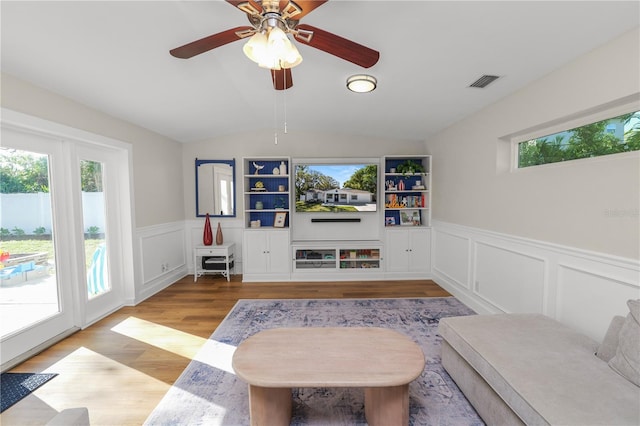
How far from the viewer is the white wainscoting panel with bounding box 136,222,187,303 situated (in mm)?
3629

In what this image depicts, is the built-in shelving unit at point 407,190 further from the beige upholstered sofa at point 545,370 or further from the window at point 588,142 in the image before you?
the beige upholstered sofa at point 545,370

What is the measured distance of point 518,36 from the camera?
1836 millimetres

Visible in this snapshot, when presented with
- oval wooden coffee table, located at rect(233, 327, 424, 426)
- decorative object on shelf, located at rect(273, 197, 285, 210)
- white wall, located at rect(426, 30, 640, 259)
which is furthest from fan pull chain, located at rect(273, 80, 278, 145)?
oval wooden coffee table, located at rect(233, 327, 424, 426)

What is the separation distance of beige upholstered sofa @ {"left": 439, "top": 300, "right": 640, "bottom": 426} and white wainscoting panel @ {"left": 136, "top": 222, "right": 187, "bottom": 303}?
147 inches

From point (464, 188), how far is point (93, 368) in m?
4.22

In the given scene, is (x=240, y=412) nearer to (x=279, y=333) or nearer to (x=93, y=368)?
(x=279, y=333)

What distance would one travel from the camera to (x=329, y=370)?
4.76 ft

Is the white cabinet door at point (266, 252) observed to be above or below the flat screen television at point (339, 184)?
below

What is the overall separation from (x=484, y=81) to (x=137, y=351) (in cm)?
398

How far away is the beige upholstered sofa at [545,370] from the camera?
1171 millimetres

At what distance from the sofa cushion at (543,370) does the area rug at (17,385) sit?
3007 mm

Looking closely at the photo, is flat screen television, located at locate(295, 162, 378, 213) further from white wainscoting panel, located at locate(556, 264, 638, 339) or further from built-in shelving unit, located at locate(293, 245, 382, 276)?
white wainscoting panel, located at locate(556, 264, 638, 339)

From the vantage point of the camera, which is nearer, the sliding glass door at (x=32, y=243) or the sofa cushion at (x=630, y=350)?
the sofa cushion at (x=630, y=350)

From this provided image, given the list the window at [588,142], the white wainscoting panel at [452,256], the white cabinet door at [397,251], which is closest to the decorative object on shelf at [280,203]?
the white cabinet door at [397,251]
